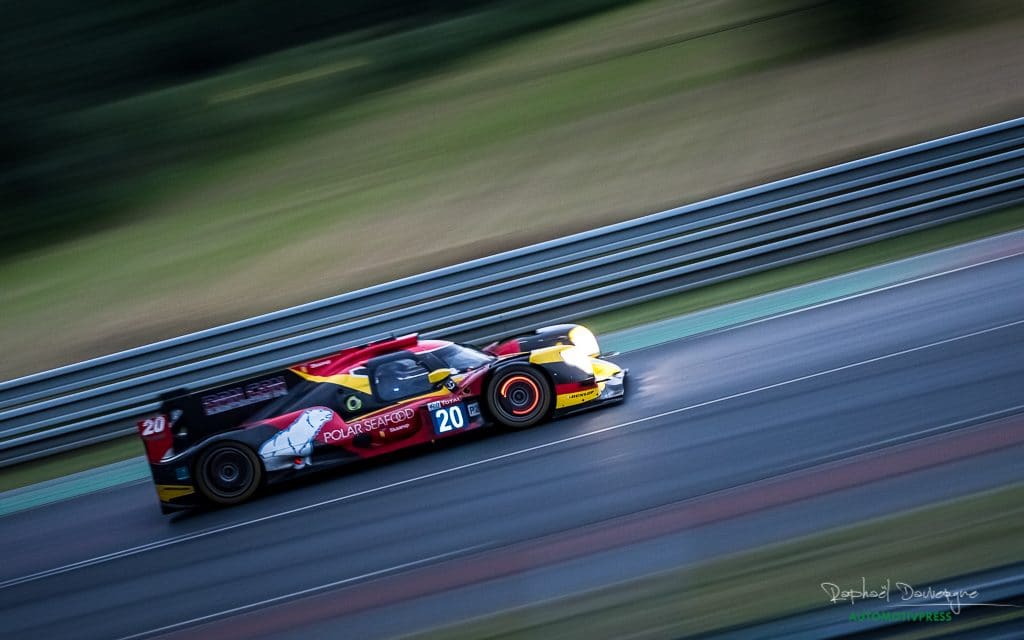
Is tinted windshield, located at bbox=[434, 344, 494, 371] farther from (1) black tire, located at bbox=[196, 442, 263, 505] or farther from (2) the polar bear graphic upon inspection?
(1) black tire, located at bbox=[196, 442, 263, 505]

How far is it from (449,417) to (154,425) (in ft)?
8.36

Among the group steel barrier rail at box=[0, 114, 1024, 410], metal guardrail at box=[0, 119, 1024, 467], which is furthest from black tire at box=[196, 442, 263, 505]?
steel barrier rail at box=[0, 114, 1024, 410]

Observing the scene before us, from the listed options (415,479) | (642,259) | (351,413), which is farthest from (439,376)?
(642,259)

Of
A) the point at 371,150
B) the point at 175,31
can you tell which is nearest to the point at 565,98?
the point at 371,150

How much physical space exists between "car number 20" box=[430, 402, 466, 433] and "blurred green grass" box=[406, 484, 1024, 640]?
3294mm

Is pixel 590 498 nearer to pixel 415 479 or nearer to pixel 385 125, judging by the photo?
pixel 415 479

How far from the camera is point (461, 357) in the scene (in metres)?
9.24

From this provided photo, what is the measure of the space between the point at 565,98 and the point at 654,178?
3.83 m

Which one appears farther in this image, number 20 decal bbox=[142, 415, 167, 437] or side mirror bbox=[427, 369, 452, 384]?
number 20 decal bbox=[142, 415, 167, 437]

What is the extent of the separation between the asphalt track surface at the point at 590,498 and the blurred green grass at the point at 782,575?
18 cm

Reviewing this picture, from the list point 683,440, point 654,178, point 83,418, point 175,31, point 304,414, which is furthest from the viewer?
point 175,31

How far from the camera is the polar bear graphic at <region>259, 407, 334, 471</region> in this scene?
8922 mm

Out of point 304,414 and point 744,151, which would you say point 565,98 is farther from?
point 304,414

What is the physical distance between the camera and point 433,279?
11.8 meters
